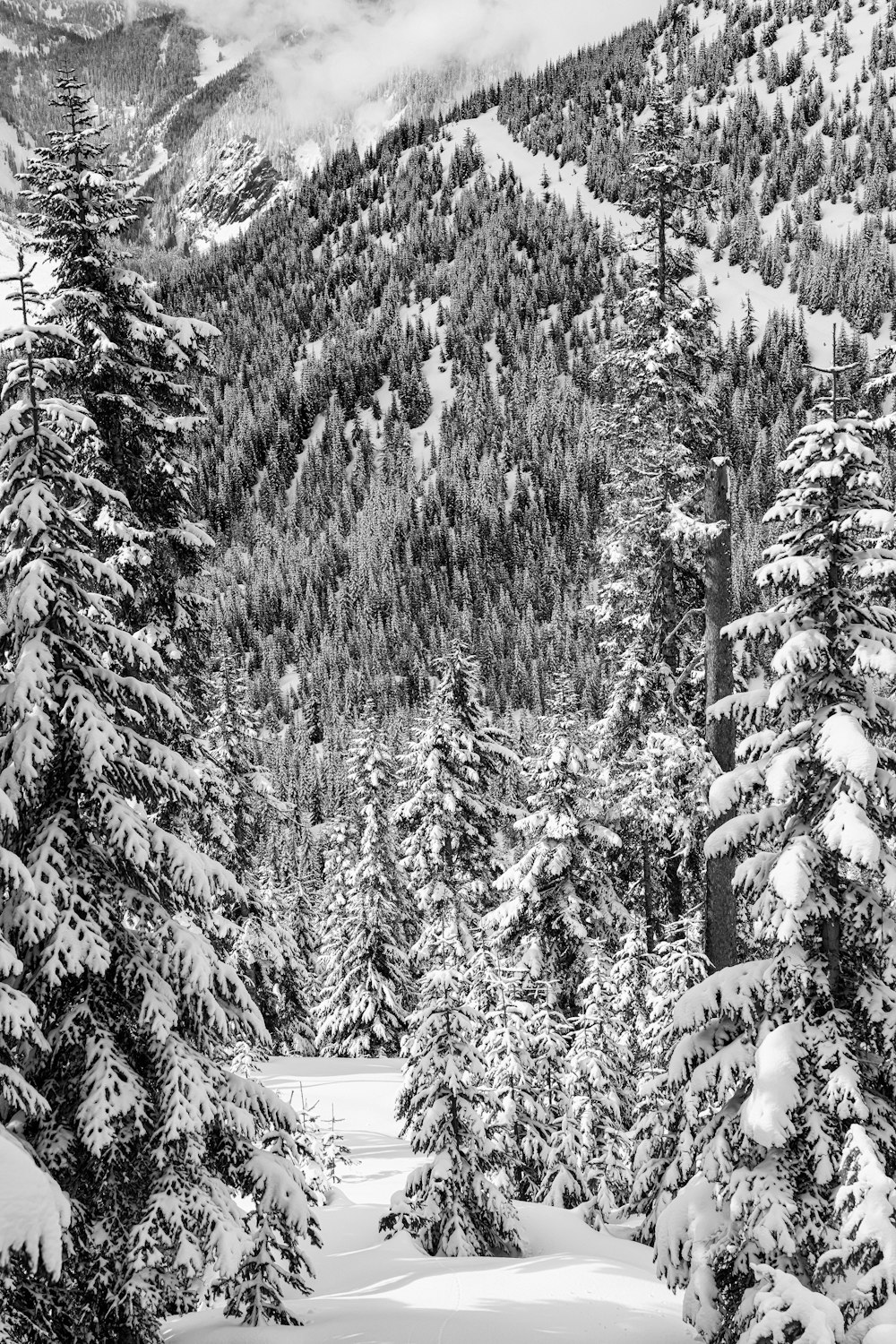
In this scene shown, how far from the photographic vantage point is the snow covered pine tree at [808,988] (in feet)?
20.4

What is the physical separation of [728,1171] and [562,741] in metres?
15.0

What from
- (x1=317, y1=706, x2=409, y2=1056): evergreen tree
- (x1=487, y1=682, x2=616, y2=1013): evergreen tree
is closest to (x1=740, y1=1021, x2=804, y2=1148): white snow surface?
(x1=487, y1=682, x2=616, y2=1013): evergreen tree

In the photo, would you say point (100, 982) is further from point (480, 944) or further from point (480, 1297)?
point (480, 944)

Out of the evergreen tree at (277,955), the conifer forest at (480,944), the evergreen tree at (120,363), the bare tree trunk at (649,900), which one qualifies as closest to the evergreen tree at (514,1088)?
the conifer forest at (480,944)

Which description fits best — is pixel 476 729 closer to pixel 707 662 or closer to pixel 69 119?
pixel 707 662

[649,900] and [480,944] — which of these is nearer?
[480,944]

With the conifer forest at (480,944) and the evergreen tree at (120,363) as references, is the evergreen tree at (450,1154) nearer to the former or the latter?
the conifer forest at (480,944)

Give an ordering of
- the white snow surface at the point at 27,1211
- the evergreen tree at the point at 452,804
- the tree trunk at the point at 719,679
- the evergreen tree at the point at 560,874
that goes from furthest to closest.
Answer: the evergreen tree at the point at 452,804 < the evergreen tree at the point at 560,874 < the tree trunk at the point at 719,679 < the white snow surface at the point at 27,1211

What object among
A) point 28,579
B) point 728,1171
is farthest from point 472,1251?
point 28,579

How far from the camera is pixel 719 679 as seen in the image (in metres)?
10.7

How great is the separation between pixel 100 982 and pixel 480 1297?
498 cm

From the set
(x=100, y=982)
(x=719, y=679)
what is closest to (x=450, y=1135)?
(x=100, y=982)

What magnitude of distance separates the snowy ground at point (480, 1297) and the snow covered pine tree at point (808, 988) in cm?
125

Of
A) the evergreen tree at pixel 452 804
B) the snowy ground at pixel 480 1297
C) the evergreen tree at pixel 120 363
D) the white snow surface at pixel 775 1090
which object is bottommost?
the snowy ground at pixel 480 1297
